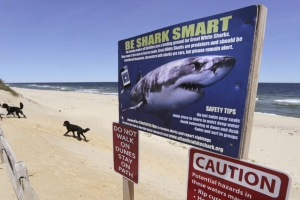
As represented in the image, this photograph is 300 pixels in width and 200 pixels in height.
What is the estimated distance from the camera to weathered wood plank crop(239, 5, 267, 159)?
132cm

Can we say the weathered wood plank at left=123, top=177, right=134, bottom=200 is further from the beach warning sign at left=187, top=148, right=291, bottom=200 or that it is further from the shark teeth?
the shark teeth

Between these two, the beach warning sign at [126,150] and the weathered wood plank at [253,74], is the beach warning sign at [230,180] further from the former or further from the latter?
the beach warning sign at [126,150]

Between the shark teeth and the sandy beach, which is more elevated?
the shark teeth

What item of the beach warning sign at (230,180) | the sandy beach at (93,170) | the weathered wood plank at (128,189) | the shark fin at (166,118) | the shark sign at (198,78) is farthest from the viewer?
the sandy beach at (93,170)

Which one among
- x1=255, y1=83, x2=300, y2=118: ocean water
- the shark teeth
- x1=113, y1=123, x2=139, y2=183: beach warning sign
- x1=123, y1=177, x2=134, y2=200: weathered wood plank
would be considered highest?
the shark teeth

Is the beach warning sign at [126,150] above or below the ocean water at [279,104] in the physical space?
above

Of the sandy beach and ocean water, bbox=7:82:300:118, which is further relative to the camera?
ocean water, bbox=7:82:300:118

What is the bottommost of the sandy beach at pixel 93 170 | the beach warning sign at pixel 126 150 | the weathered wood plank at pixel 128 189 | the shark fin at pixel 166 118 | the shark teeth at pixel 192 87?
the sandy beach at pixel 93 170

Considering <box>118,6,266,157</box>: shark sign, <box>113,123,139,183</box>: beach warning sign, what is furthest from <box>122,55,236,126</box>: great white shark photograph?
<box>113,123,139,183</box>: beach warning sign

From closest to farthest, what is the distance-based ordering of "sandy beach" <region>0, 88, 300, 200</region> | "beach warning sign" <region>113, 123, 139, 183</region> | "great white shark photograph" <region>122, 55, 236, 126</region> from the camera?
"great white shark photograph" <region>122, 55, 236, 126</region> → "beach warning sign" <region>113, 123, 139, 183</region> → "sandy beach" <region>0, 88, 300, 200</region>

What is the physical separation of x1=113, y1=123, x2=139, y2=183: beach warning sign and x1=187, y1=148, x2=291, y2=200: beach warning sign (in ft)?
2.91

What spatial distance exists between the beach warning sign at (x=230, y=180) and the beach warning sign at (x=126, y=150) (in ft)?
2.91

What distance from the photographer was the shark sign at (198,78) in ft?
4.62

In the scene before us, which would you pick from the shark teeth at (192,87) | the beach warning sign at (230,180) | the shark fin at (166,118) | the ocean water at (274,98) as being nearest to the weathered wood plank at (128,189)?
the beach warning sign at (230,180)
